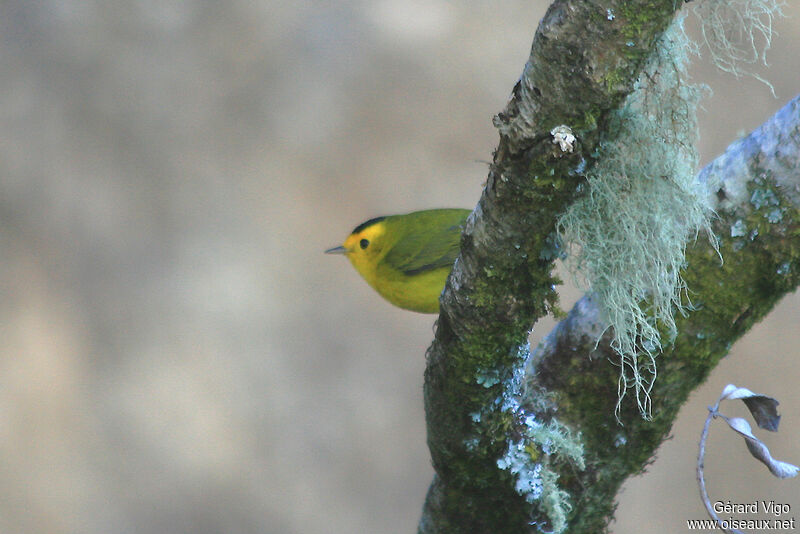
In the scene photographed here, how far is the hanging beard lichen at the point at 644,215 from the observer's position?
1.69 meters

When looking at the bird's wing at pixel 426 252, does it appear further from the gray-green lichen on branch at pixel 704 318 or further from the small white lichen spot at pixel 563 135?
the small white lichen spot at pixel 563 135

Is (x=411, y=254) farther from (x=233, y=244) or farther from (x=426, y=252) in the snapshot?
(x=233, y=244)

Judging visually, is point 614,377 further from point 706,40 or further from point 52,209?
point 52,209

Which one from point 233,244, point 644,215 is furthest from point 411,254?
point 233,244

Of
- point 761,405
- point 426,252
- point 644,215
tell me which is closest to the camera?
point 644,215

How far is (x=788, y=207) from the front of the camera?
6.14 feet

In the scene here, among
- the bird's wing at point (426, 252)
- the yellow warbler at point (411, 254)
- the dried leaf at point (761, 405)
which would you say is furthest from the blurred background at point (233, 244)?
the dried leaf at point (761, 405)

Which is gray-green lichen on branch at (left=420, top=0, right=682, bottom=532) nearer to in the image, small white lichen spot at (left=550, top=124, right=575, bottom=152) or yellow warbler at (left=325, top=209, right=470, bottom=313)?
small white lichen spot at (left=550, top=124, right=575, bottom=152)

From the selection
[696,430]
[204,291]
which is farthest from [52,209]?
[696,430]

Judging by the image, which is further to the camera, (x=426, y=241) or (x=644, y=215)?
(x=426, y=241)

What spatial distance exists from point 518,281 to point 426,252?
2030mm

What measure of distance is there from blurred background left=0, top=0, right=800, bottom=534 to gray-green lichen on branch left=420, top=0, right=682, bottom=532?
3355 mm

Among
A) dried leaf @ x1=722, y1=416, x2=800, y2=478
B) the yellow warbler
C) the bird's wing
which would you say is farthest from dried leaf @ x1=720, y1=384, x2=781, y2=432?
the bird's wing

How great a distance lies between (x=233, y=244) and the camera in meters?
6.07
